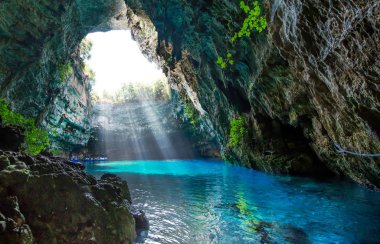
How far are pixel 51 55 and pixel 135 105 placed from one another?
32.6m

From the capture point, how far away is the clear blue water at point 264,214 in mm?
6406

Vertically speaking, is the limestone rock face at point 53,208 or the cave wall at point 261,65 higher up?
the cave wall at point 261,65

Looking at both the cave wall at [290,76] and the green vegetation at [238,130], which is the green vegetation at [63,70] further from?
the green vegetation at [238,130]

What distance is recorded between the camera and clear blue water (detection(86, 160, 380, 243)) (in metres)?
6.41

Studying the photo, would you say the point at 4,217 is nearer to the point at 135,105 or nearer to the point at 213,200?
the point at 213,200

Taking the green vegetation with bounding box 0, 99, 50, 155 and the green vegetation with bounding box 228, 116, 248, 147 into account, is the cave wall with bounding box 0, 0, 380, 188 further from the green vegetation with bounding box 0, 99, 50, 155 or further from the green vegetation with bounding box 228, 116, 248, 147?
the green vegetation with bounding box 0, 99, 50, 155

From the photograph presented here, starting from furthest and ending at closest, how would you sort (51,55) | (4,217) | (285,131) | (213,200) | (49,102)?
(49,102) → (51,55) → (285,131) → (213,200) → (4,217)

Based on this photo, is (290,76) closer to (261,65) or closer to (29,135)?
(261,65)

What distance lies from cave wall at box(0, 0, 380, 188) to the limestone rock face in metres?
6.09

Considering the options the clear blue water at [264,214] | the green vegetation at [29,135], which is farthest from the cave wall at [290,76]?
the green vegetation at [29,135]

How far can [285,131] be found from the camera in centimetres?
1827

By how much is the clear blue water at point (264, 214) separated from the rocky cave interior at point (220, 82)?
1.22 meters

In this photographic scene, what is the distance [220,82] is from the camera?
2031cm

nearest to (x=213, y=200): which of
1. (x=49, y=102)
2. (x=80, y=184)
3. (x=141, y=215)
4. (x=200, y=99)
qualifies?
(x=141, y=215)
